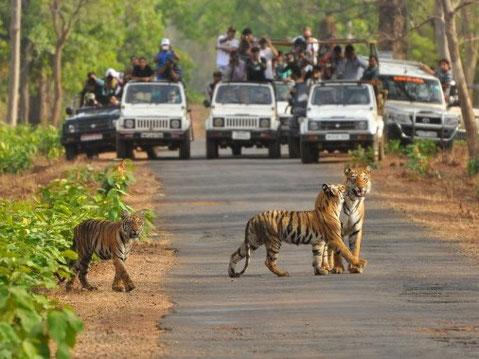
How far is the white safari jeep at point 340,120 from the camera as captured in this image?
40.2m

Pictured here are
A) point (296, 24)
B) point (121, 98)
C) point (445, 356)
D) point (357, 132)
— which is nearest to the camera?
point (445, 356)

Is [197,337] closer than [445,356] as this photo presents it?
No

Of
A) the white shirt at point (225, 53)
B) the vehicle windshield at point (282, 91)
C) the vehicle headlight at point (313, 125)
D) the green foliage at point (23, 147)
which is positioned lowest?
the green foliage at point (23, 147)

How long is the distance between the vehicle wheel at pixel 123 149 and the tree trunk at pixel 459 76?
8266mm

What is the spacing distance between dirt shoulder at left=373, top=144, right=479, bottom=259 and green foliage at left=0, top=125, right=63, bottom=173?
813 centimetres

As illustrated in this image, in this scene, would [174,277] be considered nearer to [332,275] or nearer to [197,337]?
[332,275]

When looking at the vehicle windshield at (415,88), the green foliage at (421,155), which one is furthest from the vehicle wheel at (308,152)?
the vehicle windshield at (415,88)

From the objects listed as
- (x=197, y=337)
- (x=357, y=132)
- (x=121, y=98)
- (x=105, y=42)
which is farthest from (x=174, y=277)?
(x=105, y=42)

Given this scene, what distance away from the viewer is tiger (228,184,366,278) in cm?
1894

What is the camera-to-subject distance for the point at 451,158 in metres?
41.7

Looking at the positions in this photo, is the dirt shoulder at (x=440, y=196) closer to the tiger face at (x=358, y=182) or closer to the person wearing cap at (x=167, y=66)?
the tiger face at (x=358, y=182)

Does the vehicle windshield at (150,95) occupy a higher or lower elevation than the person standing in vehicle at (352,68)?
lower

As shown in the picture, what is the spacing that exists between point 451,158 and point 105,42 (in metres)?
41.0

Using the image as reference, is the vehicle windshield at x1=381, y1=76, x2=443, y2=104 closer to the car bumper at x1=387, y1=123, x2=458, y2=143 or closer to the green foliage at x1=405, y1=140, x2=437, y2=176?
the car bumper at x1=387, y1=123, x2=458, y2=143
